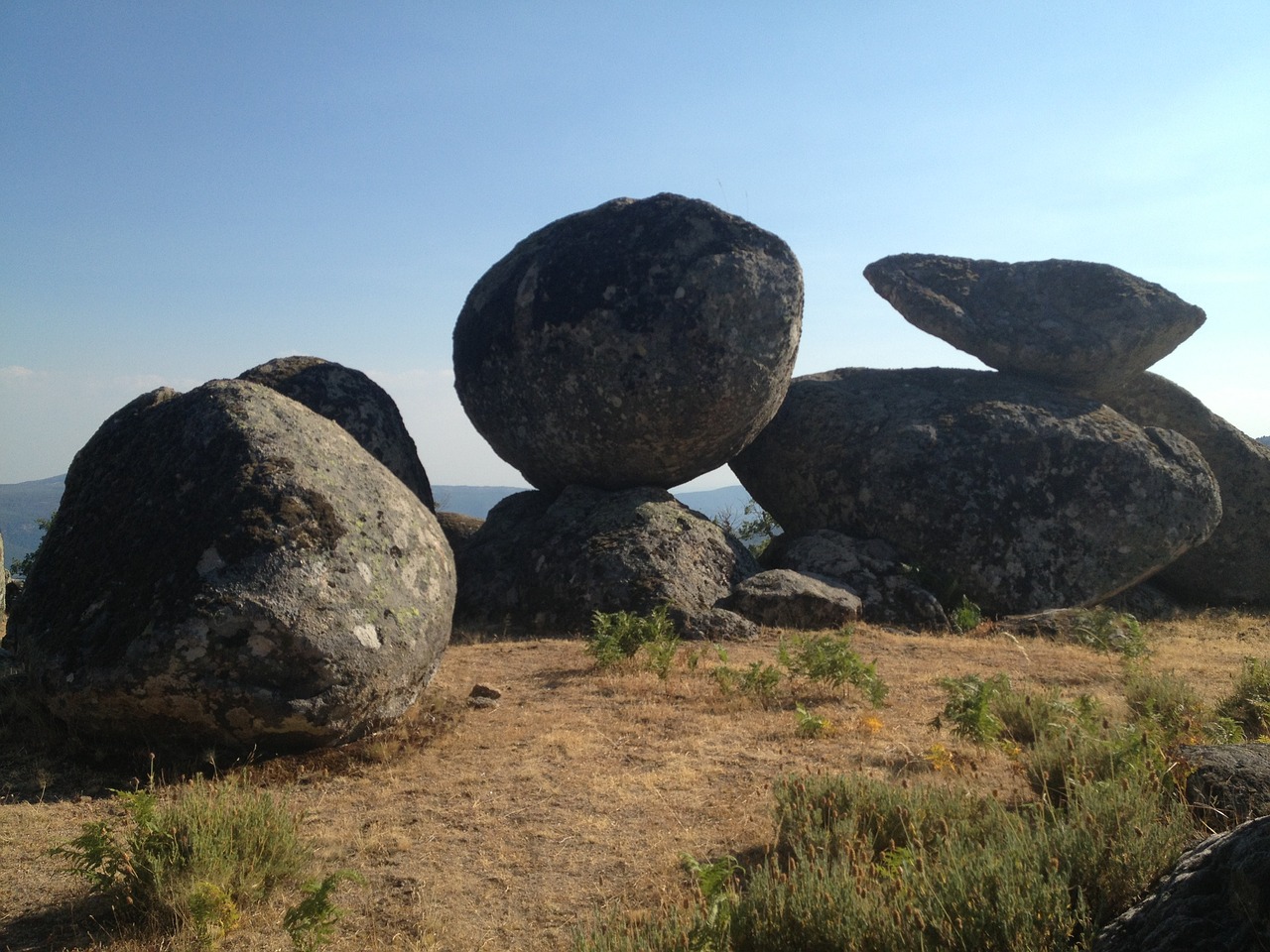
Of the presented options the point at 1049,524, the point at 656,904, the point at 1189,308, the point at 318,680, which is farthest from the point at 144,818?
the point at 1189,308

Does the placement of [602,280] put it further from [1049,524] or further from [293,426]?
[1049,524]

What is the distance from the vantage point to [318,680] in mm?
5406

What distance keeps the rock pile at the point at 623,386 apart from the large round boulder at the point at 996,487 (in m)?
1.71

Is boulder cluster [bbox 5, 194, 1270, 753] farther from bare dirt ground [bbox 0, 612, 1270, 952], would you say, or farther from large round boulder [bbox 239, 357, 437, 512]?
bare dirt ground [bbox 0, 612, 1270, 952]

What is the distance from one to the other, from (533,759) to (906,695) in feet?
10.8

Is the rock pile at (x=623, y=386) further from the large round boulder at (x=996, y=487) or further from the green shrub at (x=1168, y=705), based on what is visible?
the green shrub at (x=1168, y=705)

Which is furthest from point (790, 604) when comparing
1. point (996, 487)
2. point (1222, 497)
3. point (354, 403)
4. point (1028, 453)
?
point (1222, 497)

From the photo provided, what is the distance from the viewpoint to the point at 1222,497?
15.6 metres

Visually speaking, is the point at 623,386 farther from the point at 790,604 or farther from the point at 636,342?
the point at 790,604

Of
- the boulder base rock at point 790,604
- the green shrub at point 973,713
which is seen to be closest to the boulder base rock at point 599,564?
the boulder base rock at point 790,604

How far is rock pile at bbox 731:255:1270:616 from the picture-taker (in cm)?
1267

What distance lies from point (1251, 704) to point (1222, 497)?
1053cm

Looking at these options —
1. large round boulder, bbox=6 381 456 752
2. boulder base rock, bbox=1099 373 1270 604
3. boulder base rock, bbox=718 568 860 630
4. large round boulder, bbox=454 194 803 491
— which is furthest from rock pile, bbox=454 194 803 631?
boulder base rock, bbox=1099 373 1270 604

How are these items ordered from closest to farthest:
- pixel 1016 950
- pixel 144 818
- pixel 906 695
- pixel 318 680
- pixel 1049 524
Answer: pixel 1016 950, pixel 144 818, pixel 318 680, pixel 906 695, pixel 1049 524
